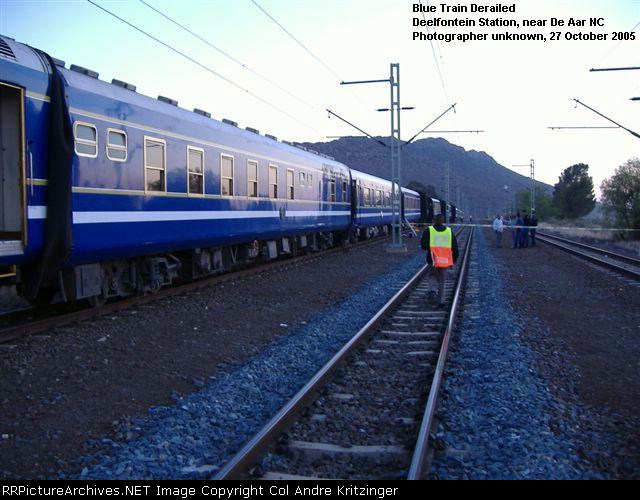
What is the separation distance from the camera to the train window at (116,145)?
30.3 ft

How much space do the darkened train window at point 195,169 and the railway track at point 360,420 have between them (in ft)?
17.5

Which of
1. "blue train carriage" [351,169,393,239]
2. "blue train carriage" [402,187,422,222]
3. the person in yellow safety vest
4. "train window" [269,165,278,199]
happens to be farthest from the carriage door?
"blue train carriage" [402,187,422,222]

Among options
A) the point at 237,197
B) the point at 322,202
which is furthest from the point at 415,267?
the point at 237,197

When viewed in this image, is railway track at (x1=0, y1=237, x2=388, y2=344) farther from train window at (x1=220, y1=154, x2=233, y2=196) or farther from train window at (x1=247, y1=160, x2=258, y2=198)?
train window at (x1=247, y1=160, x2=258, y2=198)

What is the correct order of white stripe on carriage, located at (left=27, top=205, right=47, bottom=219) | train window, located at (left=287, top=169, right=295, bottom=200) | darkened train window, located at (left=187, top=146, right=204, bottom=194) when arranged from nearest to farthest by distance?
white stripe on carriage, located at (left=27, top=205, right=47, bottom=219)
darkened train window, located at (left=187, top=146, right=204, bottom=194)
train window, located at (left=287, top=169, right=295, bottom=200)

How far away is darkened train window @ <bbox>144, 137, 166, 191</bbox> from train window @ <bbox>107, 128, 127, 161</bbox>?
67 cm

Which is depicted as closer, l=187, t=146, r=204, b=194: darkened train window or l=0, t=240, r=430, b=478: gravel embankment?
l=0, t=240, r=430, b=478: gravel embankment

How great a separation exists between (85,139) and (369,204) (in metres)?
23.8

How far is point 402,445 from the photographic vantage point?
4684mm

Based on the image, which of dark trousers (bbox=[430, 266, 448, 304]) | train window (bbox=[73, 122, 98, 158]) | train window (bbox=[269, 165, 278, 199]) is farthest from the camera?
train window (bbox=[269, 165, 278, 199])

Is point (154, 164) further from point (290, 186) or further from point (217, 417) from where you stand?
point (290, 186)

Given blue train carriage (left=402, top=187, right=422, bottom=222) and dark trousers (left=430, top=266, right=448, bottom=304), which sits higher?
blue train carriage (left=402, top=187, right=422, bottom=222)

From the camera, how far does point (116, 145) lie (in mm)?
9422

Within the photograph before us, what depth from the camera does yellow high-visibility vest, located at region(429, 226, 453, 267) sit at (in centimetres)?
1127
